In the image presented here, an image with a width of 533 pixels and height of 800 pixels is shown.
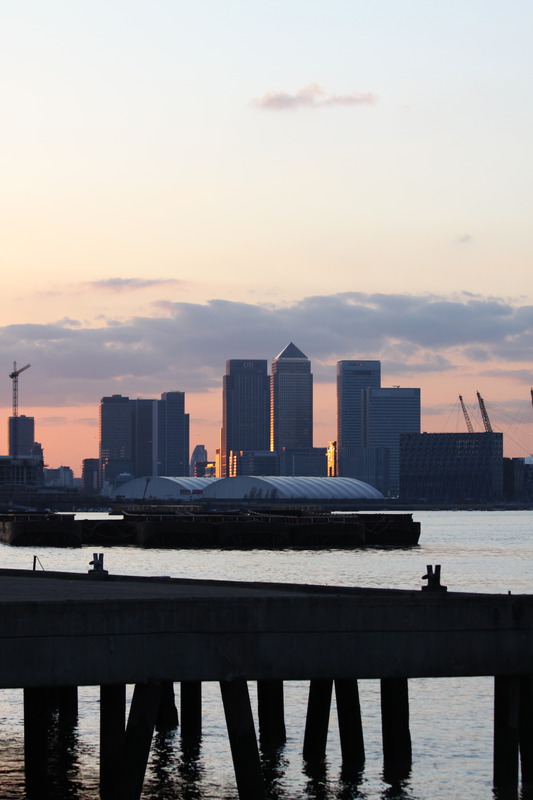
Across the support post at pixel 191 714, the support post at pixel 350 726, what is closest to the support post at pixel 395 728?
the support post at pixel 350 726

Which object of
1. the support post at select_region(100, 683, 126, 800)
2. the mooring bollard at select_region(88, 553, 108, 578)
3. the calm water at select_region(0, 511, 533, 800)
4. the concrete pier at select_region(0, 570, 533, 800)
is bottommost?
the calm water at select_region(0, 511, 533, 800)

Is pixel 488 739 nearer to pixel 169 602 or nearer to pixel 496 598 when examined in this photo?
pixel 496 598

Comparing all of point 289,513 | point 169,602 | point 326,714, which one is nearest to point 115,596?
point 169,602

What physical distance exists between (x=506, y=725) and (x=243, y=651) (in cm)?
549

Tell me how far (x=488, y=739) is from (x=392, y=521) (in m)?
133

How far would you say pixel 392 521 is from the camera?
166 m

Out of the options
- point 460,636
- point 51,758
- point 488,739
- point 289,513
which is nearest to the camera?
point 460,636

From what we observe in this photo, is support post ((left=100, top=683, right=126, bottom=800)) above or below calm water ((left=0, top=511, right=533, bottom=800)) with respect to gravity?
above

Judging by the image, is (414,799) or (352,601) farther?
(414,799)

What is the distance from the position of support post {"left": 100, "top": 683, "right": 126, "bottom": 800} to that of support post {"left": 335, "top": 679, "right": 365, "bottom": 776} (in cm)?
451

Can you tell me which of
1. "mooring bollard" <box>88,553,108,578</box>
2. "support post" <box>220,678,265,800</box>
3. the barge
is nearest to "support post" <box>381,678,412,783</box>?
"support post" <box>220,678,265,800</box>

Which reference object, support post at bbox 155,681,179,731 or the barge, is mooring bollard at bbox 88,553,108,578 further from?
the barge

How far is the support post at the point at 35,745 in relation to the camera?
2602 centimetres

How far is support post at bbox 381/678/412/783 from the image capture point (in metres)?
26.7
